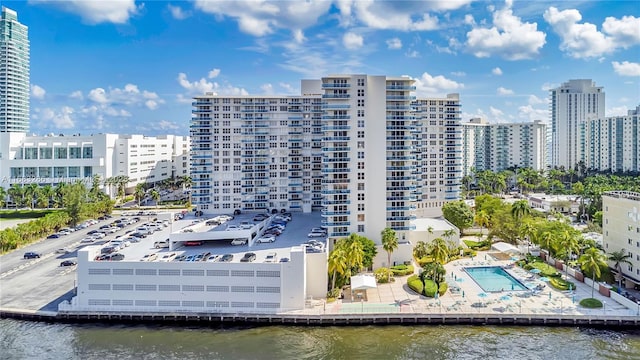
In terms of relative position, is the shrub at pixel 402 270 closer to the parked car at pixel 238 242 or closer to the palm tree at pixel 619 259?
the parked car at pixel 238 242

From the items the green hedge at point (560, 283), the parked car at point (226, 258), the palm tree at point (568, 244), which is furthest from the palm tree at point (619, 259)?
the parked car at point (226, 258)

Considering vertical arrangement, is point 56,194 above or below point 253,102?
below

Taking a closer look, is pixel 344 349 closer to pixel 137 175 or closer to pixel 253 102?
pixel 253 102

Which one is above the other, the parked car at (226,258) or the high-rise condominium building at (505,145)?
the high-rise condominium building at (505,145)

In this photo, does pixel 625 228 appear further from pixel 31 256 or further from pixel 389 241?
pixel 31 256

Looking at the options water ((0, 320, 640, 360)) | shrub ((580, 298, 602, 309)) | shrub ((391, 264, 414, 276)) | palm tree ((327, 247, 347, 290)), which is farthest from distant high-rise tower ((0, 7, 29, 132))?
shrub ((580, 298, 602, 309))

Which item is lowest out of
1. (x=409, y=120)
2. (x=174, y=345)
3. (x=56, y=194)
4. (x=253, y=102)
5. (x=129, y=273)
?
(x=174, y=345)

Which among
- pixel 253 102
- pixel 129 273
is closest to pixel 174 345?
pixel 129 273
